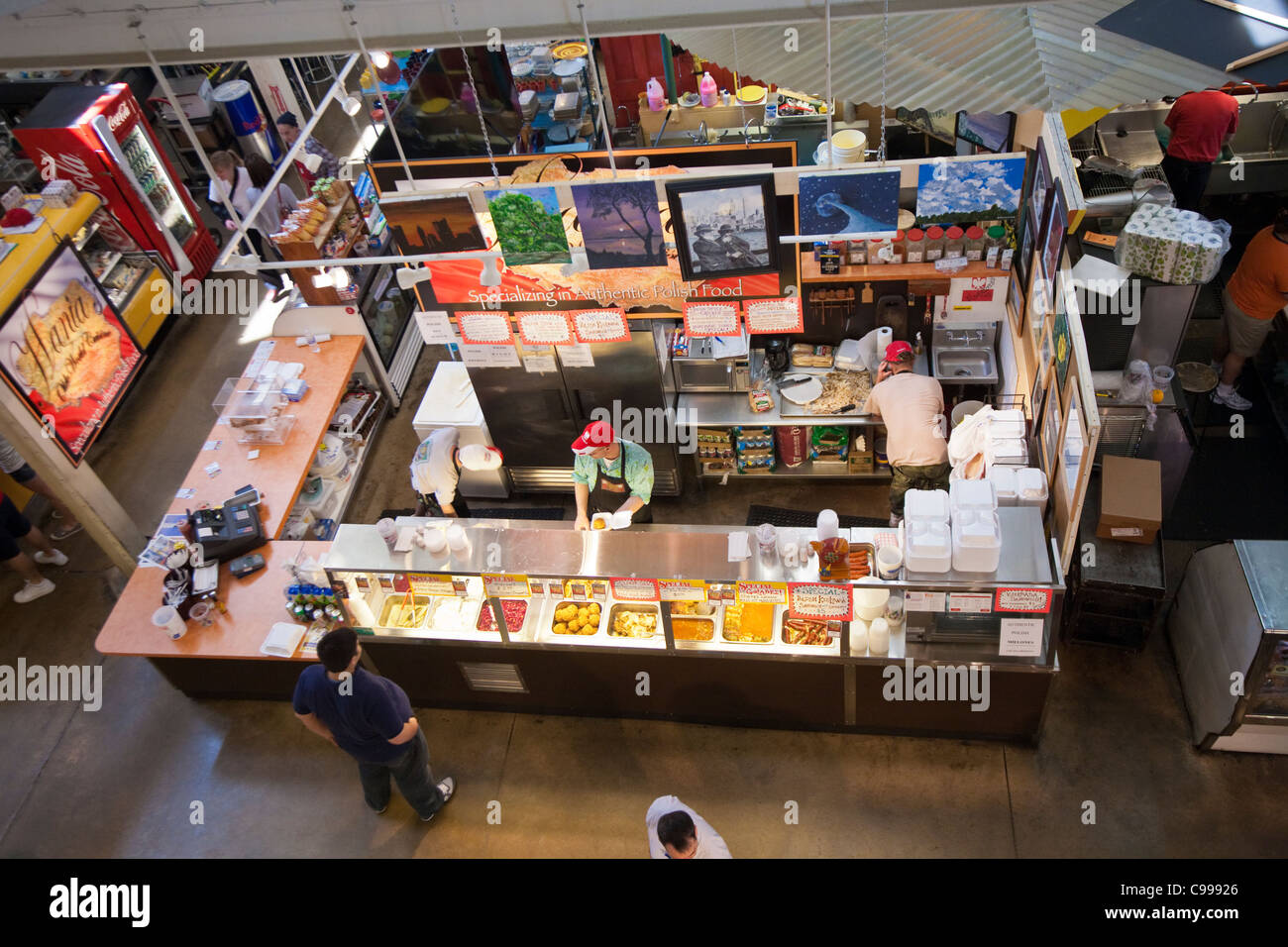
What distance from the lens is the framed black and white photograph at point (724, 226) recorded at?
548cm

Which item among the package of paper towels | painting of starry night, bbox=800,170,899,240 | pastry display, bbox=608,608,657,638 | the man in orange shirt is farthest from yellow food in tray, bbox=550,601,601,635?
the man in orange shirt

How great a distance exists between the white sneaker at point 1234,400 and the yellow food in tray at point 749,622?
4762 millimetres

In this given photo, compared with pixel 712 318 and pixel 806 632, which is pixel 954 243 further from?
pixel 806 632

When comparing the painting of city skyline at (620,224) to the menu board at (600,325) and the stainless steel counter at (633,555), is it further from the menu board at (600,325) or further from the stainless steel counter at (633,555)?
the stainless steel counter at (633,555)

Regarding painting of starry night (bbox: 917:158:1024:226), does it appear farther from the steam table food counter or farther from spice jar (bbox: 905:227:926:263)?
the steam table food counter

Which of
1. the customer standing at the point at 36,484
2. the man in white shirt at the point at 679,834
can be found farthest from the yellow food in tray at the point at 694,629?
the customer standing at the point at 36,484

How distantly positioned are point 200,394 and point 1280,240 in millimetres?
9939

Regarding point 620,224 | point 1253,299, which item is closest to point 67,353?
point 620,224

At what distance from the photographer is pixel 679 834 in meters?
4.43

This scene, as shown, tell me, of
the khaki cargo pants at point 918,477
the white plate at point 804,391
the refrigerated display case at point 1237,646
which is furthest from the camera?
the white plate at point 804,391

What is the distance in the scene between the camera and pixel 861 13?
3775 mm

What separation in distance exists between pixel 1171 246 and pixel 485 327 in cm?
473

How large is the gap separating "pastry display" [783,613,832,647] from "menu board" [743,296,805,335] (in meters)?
1.98

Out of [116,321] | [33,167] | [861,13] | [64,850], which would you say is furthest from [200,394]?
[861,13]
